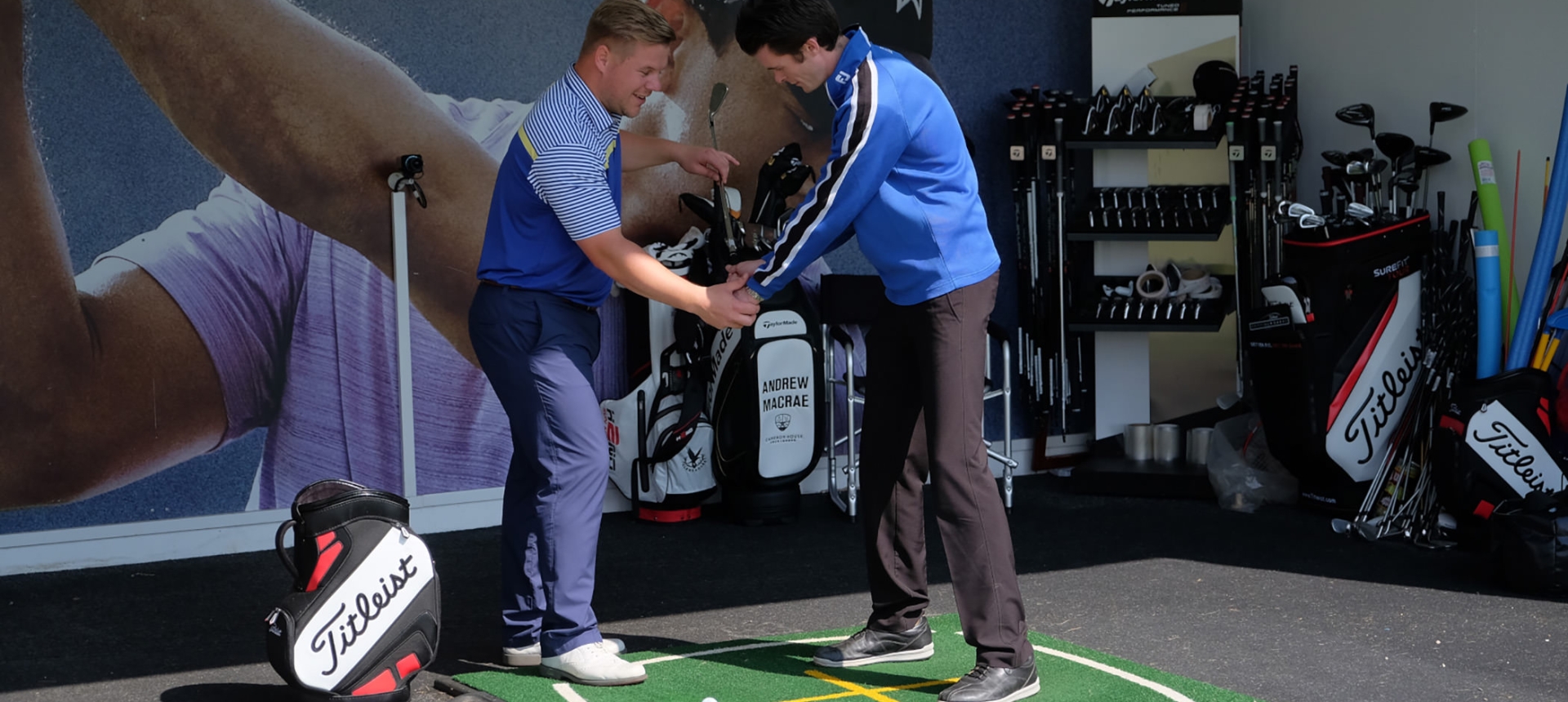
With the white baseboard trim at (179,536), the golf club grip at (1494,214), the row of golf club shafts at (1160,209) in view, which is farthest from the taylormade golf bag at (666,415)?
the golf club grip at (1494,214)

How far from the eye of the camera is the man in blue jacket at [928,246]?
272 centimetres

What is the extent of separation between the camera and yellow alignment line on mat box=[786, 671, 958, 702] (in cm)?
284

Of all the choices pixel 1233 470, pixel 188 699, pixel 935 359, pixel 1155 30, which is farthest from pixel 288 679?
pixel 1155 30

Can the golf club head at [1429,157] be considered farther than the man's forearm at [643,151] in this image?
Yes

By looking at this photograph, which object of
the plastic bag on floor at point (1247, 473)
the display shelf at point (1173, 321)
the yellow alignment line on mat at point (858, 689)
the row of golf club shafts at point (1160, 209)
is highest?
the row of golf club shafts at point (1160, 209)

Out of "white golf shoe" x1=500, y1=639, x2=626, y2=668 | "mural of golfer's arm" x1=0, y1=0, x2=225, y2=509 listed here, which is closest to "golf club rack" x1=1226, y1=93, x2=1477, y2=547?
"white golf shoe" x1=500, y1=639, x2=626, y2=668

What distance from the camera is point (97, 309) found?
4488mm

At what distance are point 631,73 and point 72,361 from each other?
2.57m

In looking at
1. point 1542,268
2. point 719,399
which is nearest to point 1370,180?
point 1542,268

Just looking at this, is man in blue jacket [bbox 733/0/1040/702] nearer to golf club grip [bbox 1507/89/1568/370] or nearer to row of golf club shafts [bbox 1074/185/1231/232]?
golf club grip [bbox 1507/89/1568/370]

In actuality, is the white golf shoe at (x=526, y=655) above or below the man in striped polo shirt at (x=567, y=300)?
below

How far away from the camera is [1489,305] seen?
4.53m

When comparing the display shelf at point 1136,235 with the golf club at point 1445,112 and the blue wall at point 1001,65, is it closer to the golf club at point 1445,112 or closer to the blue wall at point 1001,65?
the blue wall at point 1001,65

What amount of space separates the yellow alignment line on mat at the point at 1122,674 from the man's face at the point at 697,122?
2547 millimetres
